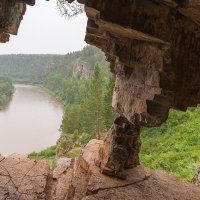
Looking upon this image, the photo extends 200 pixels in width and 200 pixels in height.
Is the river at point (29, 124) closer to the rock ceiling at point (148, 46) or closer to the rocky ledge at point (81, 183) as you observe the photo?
the rocky ledge at point (81, 183)

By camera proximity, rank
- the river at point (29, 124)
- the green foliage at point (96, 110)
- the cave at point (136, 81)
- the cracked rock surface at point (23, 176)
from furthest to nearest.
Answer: the river at point (29, 124) → the green foliage at point (96, 110) → the cracked rock surface at point (23, 176) → the cave at point (136, 81)

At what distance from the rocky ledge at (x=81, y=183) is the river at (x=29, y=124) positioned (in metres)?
35.8

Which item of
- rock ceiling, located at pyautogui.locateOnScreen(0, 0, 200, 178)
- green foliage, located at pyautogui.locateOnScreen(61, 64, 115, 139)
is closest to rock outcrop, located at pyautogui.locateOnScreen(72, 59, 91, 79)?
green foliage, located at pyautogui.locateOnScreen(61, 64, 115, 139)

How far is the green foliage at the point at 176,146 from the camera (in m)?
26.0

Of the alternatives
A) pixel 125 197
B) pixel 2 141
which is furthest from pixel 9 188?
pixel 2 141

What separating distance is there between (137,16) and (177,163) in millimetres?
18624

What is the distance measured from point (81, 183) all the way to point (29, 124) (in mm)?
64756

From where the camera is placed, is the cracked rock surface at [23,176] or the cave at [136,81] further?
the cracked rock surface at [23,176]

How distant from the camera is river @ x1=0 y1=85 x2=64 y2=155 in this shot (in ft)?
189

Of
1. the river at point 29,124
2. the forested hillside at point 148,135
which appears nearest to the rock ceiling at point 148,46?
the forested hillside at point 148,135

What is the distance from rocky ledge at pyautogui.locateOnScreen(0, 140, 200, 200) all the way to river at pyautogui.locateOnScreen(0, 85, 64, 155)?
1408 inches

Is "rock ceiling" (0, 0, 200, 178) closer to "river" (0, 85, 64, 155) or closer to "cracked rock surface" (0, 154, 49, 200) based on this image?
"cracked rock surface" (0, 154, 49, 200)

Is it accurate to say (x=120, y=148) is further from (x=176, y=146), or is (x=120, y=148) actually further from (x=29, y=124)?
(x=29, y=124)

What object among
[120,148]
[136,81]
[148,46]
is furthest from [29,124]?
[148,46]
